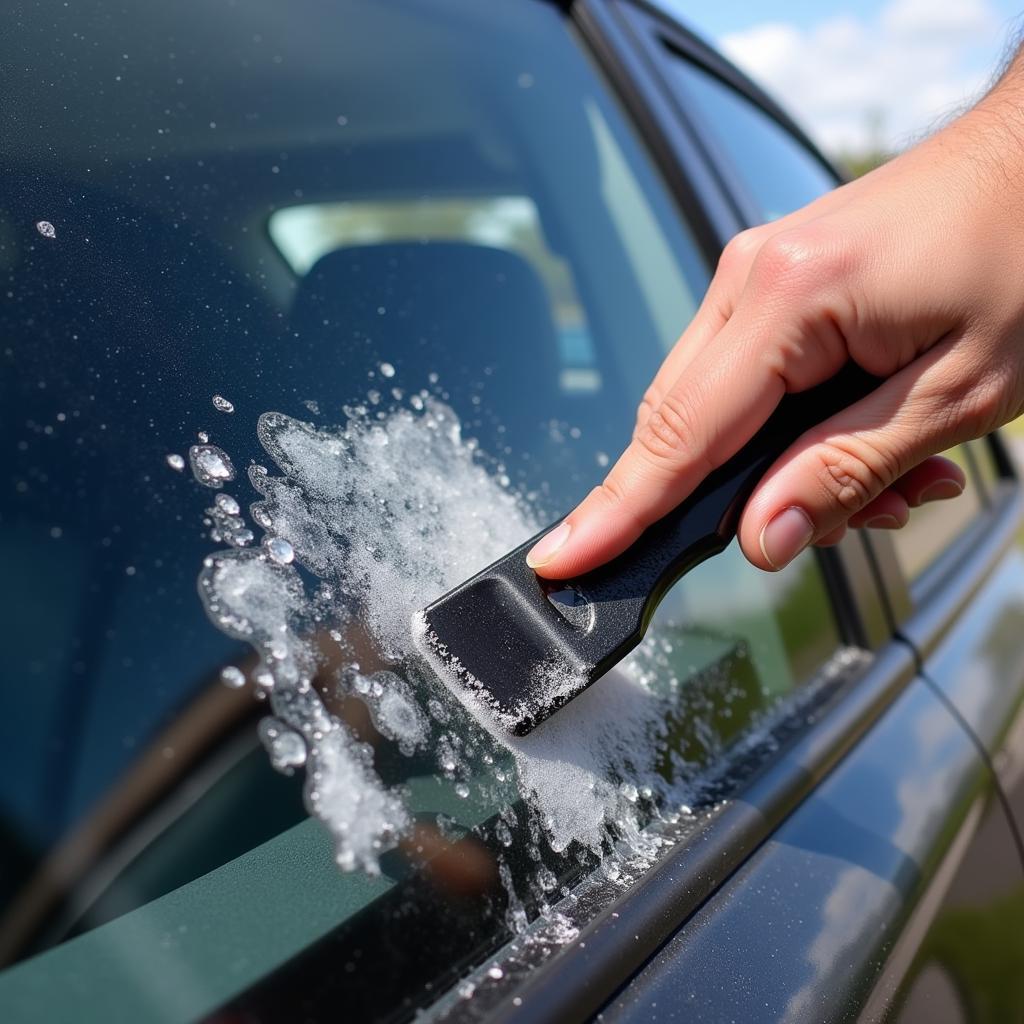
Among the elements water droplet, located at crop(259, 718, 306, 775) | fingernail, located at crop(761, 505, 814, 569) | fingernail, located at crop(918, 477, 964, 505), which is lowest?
fingernail, located at crop(918, 477, 964, 505)

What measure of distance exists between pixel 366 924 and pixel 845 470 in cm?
67

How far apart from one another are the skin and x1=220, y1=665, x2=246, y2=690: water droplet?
34 centimetres

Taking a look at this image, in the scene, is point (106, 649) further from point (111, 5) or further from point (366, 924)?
point (111, 5)

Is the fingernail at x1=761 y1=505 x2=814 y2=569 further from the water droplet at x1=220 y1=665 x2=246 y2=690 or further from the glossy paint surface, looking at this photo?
the water droplet at x1=220 y1=665 x2=246 y2=690

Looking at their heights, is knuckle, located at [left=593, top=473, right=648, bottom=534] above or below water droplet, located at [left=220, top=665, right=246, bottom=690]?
below

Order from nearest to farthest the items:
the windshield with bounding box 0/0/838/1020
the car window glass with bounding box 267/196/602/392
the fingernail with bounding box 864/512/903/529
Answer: the windshield with bounding box 0/0/838/1020 → the car window glass with bounding box 267/196/602/392 → the fingernail with bounding box 864/512/903/529

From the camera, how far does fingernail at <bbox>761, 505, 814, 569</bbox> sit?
1.04m

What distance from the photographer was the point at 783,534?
1.05 meters

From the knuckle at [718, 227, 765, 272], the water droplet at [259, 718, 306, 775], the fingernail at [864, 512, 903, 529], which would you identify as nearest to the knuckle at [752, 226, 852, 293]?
the knuckle at [718, 227, 765, 272]

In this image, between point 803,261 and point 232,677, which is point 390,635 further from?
A: point 803,261

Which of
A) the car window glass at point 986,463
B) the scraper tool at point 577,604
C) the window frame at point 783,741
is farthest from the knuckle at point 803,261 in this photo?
the car window glass at point 986,463

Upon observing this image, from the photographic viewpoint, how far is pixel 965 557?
237cm

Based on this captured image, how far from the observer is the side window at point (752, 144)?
6.68ft

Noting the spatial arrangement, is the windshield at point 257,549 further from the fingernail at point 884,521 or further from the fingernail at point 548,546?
the fingernail at point 884,521
